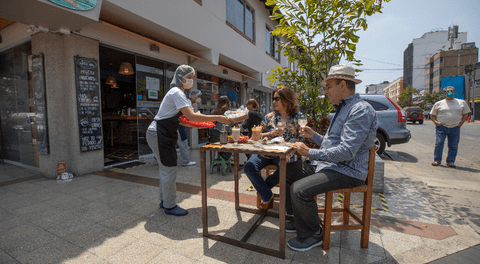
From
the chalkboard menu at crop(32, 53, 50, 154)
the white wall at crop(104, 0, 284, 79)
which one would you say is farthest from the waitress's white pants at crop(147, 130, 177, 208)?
the chalkboard menu at crop(32, 53, 50, 154)

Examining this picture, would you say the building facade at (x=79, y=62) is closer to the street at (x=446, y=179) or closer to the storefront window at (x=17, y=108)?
the storefront window at (x=17, y=108)

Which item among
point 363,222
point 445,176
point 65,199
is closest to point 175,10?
point 65,199

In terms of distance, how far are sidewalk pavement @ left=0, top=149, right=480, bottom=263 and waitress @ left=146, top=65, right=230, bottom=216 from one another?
12.2 inches

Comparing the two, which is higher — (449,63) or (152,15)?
(449,63)

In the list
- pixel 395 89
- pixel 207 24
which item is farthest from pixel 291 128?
pixel 395 89

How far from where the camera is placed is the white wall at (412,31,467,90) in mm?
61594

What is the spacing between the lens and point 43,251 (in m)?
2.20

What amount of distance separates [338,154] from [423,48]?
86098 mm

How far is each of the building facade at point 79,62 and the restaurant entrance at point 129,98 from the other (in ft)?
0.12

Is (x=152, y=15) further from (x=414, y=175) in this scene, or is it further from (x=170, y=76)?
(x=414, y=175)

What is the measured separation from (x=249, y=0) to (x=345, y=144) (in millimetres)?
10791

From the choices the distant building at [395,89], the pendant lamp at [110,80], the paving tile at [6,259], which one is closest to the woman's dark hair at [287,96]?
the paving tile at [6,259]

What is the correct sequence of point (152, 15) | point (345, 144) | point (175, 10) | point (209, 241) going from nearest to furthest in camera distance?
1. point (345, 144)
2. point (209, 241)
3. point (152, 15)
4. point (175, 10)

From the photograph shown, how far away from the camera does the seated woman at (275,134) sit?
2.76 metres
